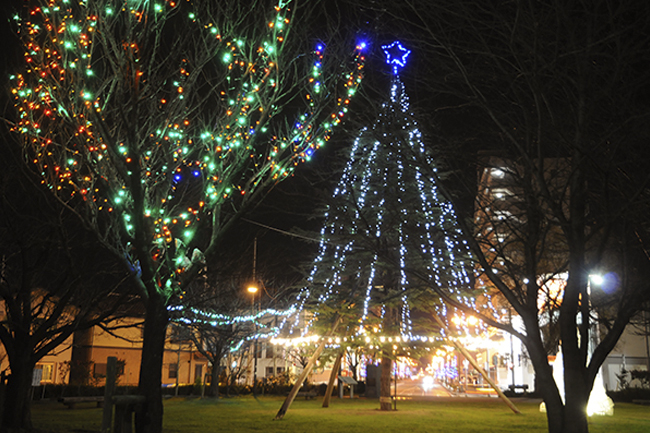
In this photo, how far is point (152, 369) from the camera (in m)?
9.12

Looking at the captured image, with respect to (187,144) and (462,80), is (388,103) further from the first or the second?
(187,144)

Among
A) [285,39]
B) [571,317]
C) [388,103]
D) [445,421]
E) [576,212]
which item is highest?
[285,39]

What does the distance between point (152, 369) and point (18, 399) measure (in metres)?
4.71

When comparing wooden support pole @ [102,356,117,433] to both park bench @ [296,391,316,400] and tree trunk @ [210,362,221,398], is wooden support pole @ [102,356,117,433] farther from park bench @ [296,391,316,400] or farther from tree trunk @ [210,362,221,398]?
park bench @ [296,391,316,400]

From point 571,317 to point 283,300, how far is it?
2847cm

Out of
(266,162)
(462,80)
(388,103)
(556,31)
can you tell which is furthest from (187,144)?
(556,31)

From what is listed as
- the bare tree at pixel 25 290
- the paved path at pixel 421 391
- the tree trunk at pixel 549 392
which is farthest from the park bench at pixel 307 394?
the tree trunk at pixel 549 392

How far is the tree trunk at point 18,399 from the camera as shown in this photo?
38.3 ft

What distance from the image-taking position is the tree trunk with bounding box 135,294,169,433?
349 inches

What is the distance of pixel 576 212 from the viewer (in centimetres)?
683

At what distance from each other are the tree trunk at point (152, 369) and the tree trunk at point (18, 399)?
14.2ft

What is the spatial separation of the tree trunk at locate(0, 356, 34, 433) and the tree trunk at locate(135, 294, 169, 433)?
4.34m

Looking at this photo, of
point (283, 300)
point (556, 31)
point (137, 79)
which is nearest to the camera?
point (556, 31)

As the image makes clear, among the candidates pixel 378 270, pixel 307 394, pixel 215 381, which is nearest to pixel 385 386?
pixel 378 270
